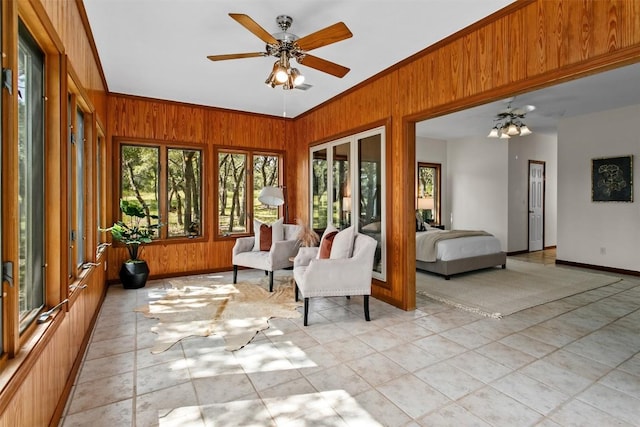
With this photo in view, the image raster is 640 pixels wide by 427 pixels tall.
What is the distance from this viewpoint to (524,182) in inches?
308

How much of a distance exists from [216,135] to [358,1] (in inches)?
144

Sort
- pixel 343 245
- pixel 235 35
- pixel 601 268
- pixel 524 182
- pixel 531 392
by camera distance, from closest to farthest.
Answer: pixel 531 392
pixel 235 35
pixel 343 245
pixel 601 268
pixel 524 182

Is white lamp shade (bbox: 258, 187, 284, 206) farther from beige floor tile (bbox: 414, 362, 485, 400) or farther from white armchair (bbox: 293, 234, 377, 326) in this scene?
beige floor tile (bbox: 414, 362, 485, 400)

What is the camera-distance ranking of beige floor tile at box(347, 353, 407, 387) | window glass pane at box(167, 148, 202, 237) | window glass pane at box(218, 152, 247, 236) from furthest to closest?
window glass pane at box(218, 152, 247, 236), window glass pane at box(167, 148, 202, 237), beige floor tile at box(347, 353, 407, 387)

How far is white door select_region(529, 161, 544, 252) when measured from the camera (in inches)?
314

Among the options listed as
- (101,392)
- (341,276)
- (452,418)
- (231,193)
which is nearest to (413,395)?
(452,418)

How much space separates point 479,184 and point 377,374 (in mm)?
6775

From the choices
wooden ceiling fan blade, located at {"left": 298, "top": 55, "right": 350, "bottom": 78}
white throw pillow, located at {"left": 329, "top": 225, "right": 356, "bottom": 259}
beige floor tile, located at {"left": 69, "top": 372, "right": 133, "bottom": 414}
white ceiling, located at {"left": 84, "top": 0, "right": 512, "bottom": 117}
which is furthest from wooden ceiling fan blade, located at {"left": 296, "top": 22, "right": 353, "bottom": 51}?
beige floor tile, located at {"left": 69, "top": 372, "right": 133, "bottom": 414}

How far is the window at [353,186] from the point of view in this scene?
4336mm

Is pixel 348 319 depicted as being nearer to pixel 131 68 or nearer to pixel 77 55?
pixel 77 55

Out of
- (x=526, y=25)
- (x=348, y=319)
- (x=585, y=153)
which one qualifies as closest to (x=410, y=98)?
(x=526, y=25)

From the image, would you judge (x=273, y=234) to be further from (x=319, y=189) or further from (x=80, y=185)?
(x=80, y=185)

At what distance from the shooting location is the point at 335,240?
396 centimetres

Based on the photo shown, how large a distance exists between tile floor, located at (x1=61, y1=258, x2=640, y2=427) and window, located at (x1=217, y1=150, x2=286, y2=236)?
2601 millimetres
